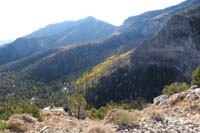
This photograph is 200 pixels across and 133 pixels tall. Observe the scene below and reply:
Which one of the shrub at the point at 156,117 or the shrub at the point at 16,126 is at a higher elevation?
the shrub at the point at 16,126

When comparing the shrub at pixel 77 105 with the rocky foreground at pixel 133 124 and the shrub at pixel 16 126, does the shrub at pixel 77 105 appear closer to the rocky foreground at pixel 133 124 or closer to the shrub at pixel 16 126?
→ the rocky foreground at pixel 133 124

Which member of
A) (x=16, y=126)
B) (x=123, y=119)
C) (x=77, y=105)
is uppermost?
(x=16, y=126)

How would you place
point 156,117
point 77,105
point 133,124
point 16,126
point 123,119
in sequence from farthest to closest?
point 77,105, point 156,117, point 16,126, point 123,119, point 133,124

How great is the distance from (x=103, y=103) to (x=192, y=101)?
175 m

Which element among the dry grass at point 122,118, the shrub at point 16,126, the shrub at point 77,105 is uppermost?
the shrub at point 16,126

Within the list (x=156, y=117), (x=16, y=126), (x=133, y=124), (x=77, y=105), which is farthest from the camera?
(x=77, y=105)

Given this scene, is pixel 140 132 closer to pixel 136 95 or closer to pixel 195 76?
pixel 195 76

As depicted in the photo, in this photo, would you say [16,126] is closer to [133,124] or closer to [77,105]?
[133,124]

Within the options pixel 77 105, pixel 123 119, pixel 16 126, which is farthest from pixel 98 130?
pixel 77 105

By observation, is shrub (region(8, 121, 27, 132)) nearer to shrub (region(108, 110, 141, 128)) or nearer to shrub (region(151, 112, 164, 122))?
shrub (region(108, 110, 141, 128))

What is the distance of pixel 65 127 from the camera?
725 inches

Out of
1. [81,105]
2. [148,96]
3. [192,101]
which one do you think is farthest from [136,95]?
[192,101]

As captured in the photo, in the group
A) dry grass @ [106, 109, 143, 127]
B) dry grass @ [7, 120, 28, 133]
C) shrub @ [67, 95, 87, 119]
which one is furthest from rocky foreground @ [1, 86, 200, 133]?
shrub @ [67, 95, 87, 119]

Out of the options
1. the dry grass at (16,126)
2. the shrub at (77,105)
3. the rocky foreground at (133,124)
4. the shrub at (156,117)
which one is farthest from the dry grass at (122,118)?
the shrub at (77,105)
